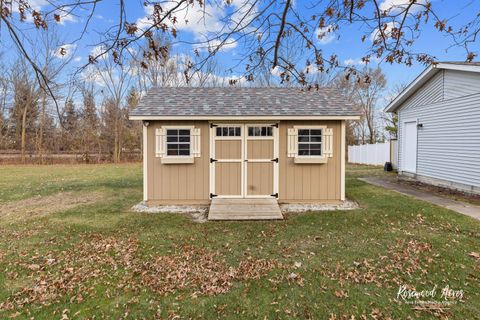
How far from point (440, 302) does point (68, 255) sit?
15.2ft

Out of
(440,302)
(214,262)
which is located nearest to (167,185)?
(214,262)

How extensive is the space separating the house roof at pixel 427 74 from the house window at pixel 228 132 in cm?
522

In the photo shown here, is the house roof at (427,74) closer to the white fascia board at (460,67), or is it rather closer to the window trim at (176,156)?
the white fascia board at (460,67)

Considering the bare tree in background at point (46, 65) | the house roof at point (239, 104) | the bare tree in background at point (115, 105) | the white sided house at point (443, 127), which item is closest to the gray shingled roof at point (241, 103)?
the house roof at point (239, 104)

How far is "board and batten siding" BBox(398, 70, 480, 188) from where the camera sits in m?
7.41

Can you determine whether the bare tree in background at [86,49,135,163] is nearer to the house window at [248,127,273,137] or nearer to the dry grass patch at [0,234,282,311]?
the house window at [248,127,273,137]

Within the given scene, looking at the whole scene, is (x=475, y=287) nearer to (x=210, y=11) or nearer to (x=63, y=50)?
(x=210, y=11)

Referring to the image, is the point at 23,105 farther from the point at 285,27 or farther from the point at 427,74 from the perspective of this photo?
the point at 427,74

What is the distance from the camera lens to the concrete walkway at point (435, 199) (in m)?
5.73

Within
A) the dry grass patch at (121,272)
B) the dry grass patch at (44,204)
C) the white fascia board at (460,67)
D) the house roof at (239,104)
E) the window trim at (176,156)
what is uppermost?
the white fascia board at (460,67)

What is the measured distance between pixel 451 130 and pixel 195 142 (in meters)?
7.76

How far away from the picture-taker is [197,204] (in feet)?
22.0

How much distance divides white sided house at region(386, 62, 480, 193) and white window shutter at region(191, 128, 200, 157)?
6323mm

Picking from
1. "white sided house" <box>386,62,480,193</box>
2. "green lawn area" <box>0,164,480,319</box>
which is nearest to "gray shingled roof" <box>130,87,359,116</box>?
"green lawn area" <box>0,164,480,319</box>
